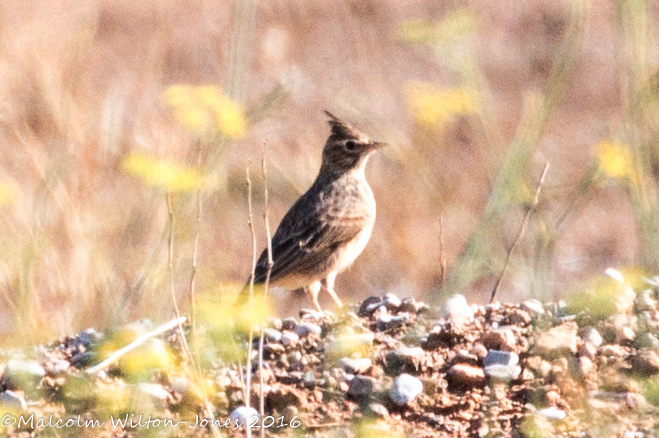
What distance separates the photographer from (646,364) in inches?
221

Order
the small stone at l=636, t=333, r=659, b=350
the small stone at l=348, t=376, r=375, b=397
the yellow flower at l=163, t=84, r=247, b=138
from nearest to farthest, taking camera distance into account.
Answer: the yellow flower at l=163, t=84, r=247, b=138
the small stone at l=348, t=376, r=375, b=397
the small stone at l=636, t=333, r=659, b=350

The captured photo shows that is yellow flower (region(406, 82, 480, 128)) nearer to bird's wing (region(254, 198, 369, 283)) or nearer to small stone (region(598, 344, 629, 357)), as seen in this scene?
small stone (region(598, 344, 629, 357))

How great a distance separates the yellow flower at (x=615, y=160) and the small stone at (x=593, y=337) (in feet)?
2.25

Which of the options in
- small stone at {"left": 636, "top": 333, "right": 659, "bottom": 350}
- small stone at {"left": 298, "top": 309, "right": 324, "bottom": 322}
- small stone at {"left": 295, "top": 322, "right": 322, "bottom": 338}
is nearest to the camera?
small stone at {"left": 636, "top": 333, "right": 659, "bottom": 350}

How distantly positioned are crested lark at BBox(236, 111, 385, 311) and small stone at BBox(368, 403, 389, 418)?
273 cm

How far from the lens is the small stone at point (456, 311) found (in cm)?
620

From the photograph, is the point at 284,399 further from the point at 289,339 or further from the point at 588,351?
the point at 588,351

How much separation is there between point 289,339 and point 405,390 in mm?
826

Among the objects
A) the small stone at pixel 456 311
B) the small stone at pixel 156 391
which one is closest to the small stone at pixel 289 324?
the small stone at pixel 456 311

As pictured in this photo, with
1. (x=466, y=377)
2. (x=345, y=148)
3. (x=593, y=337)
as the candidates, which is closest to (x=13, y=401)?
(x=466, y=377)

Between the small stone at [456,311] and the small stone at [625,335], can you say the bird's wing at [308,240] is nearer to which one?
the small stone at [456,311]

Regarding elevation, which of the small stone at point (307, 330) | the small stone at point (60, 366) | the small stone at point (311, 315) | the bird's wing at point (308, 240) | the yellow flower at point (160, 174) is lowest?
the small stone at point (60, 366)

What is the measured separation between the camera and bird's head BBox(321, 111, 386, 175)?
8461 mm

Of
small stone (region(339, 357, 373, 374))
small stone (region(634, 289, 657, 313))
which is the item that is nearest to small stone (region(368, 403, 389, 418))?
small stone (region(339, 357, 373, 374))
